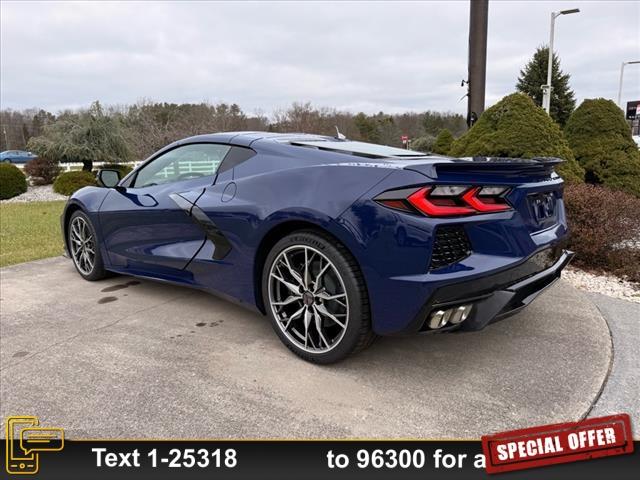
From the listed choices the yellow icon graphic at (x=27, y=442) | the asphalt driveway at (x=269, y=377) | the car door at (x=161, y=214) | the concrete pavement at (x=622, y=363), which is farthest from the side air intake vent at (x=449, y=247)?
the yellow icon graphic at (x=27, y=442)

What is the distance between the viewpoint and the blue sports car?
219 centimetres

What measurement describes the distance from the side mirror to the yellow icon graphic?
7.99 ft

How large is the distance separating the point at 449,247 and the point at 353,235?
1.52ft

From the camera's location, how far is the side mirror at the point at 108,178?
166 inches

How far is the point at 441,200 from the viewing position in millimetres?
2207

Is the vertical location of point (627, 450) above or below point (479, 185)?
below

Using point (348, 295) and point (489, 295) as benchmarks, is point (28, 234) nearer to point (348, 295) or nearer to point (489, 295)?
point (348, 295)

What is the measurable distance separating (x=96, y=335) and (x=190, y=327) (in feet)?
2.02

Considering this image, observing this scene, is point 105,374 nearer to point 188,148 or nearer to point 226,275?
point 226,275

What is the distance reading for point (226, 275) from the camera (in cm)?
305

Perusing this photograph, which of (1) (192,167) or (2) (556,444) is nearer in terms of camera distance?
(2) (556,444)

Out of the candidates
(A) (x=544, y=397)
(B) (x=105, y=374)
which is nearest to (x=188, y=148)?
(B) (x=105, y=374)

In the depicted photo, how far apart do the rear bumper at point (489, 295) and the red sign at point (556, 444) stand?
0.52 meters

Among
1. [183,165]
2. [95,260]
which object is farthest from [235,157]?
[95,260]
